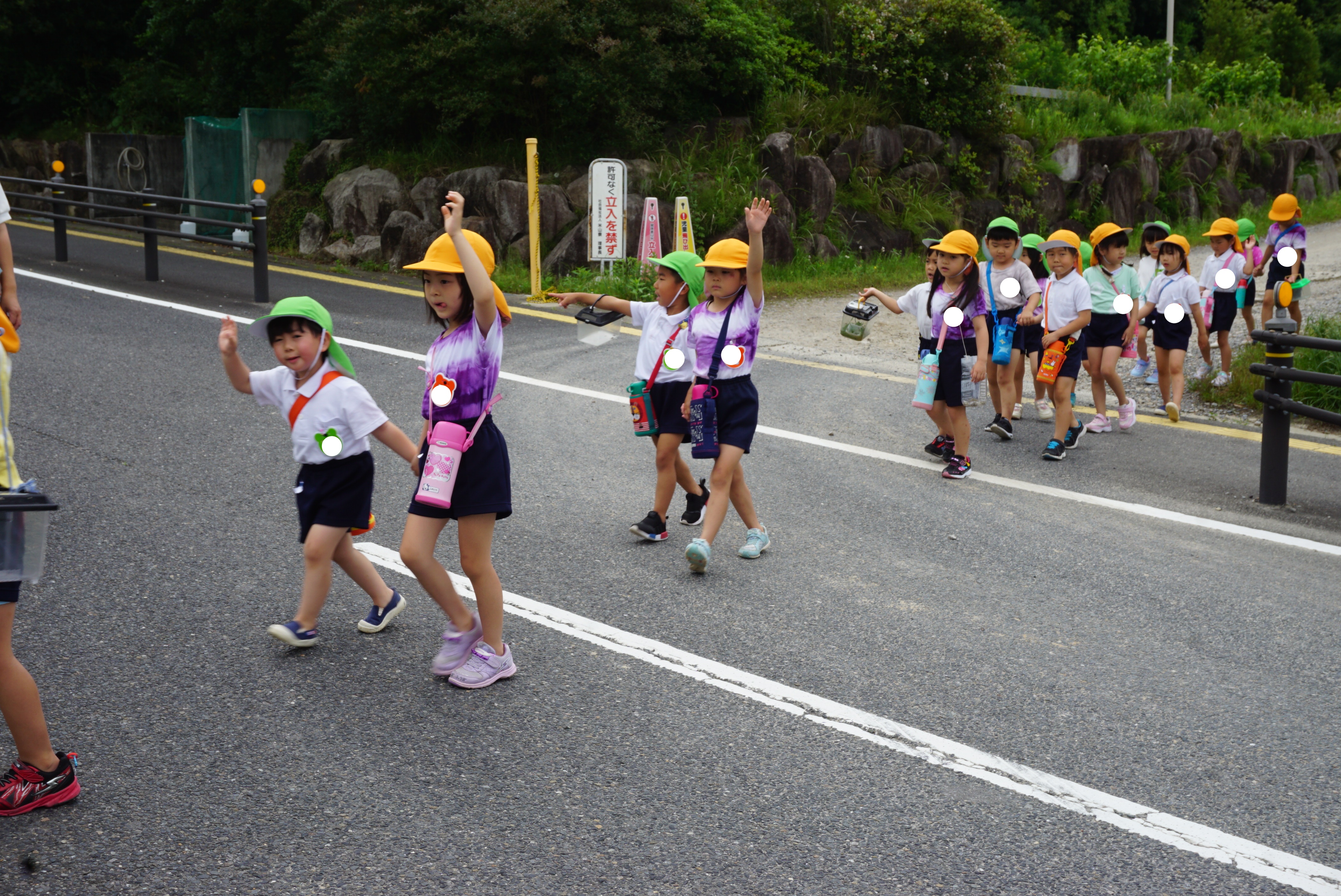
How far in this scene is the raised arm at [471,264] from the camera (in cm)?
402

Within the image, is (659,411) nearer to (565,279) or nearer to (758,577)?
(758,577)

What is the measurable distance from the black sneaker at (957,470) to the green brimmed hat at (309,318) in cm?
420

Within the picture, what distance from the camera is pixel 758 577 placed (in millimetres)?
5707

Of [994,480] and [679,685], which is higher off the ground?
[994,480]

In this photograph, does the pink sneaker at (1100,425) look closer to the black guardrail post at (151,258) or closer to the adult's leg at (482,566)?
the adult's leg at (482,566)

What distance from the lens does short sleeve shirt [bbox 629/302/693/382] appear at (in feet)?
19.7

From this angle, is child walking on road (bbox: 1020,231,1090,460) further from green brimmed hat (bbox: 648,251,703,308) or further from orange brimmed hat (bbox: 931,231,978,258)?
green brimmed hat (bbox: 648,251,703,308)

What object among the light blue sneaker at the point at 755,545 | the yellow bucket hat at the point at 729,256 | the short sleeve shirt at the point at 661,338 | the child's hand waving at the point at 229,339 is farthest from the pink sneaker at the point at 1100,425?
the child's hand waving at the point at 229,339

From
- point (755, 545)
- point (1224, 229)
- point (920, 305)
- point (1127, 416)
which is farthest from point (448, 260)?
point (1224, 229)

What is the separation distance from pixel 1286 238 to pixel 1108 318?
377 cm

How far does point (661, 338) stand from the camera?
6.03 metres

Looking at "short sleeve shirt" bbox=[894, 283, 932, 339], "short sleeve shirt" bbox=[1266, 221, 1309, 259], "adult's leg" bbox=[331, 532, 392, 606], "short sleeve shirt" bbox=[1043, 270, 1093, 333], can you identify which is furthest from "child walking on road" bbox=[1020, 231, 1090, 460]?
"adult's leg" bbox=[331, 532, 392, 606]

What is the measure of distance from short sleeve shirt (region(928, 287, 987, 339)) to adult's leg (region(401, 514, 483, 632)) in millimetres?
4173

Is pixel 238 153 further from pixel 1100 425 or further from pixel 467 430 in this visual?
pixel 467 430
